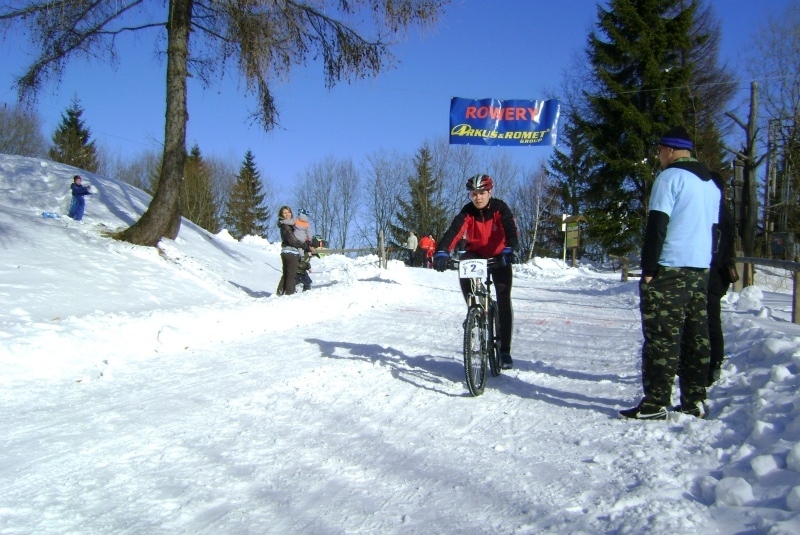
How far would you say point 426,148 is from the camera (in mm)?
55156

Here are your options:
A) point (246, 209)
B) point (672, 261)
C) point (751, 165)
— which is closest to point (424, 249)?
point (751, 165)

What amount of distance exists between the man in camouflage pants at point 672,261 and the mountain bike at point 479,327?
1.42 metres

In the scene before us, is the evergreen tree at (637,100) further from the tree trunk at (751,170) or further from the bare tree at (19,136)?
the bare tree at (19,136)

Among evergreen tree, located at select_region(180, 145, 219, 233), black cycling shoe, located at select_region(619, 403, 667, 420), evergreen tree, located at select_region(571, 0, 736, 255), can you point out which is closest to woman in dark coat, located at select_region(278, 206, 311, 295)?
black cycling shoe, located at select_region(619, 403, 667, 420)

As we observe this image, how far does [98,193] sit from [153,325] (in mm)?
12585

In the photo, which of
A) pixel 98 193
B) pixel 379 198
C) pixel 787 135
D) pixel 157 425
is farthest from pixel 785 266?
pixel 379 198

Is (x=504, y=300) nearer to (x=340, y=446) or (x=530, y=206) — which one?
(x=340, y=446)

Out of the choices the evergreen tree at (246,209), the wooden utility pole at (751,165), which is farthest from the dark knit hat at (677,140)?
the evergreen tree at (246,209)

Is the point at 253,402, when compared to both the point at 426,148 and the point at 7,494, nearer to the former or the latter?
the point at 7,494

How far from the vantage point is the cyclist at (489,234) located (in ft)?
18.9

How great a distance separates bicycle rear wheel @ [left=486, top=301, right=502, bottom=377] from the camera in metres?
5.60

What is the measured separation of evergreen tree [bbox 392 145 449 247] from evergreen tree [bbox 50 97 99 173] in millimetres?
26726

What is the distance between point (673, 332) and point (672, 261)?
464mm

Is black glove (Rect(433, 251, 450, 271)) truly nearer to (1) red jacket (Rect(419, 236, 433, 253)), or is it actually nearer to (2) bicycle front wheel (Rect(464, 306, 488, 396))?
(2) bicycle front wheel (Rect(464, 306, 488, 396))
